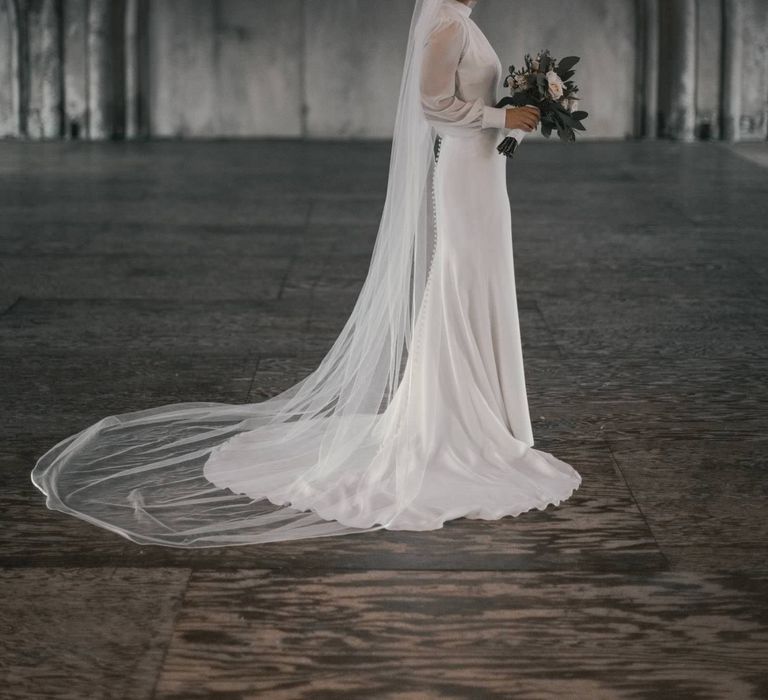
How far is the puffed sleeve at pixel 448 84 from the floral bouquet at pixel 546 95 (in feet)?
0.30

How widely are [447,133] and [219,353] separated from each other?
270cm

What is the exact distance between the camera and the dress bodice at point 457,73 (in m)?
4.87

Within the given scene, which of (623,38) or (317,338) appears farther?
(623,38)

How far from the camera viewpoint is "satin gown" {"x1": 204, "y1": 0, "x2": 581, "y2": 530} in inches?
194

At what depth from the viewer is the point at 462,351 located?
16.8ft

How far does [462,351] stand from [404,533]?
33.0 inches

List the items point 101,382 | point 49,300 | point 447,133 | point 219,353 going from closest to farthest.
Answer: point 447,133 < point 101,382 < point 219,353 < point 49,300

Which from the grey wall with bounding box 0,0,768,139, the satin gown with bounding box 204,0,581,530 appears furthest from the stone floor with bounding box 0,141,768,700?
the grey wall with bounding box 0,0,768,139

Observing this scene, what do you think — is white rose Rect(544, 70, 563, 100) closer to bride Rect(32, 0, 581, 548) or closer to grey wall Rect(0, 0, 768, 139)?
bride Rect(32, 0, 581, 548)

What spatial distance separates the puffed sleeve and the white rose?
18cm

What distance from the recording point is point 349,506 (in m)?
4.76

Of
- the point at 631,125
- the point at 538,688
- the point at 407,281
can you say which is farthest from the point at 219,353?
the point at 631,125

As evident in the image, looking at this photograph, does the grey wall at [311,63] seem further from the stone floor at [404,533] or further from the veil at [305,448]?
the veil at [305,448]

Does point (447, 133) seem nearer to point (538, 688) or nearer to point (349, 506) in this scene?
point (349, 506)
